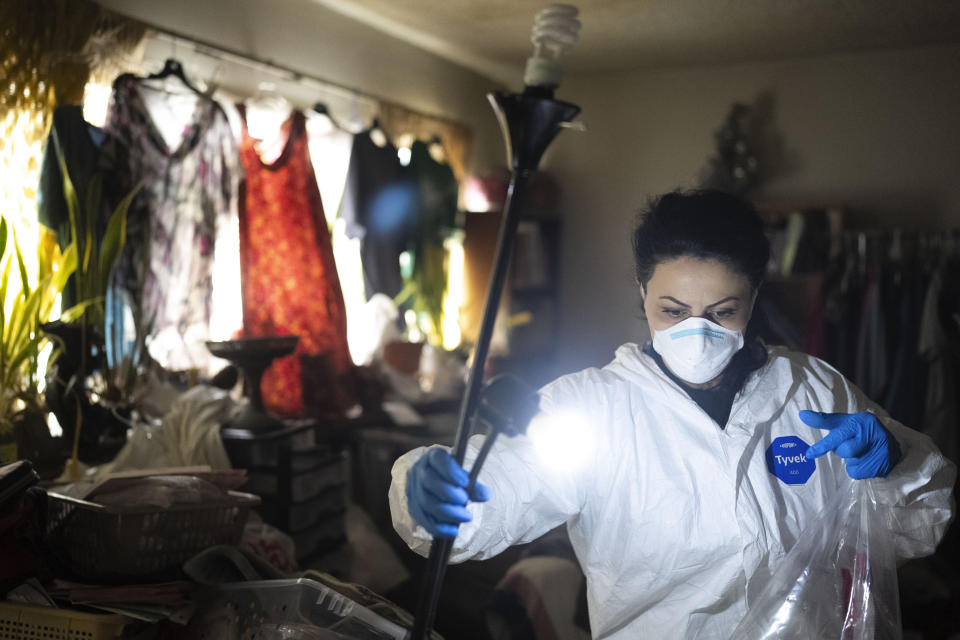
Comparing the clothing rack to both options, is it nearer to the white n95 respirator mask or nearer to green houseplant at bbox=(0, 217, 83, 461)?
green houseplant at bbox=(0, 217, 83, 461)

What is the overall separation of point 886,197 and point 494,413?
434 cm

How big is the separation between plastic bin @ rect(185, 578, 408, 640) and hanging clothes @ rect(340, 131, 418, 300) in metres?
2.48

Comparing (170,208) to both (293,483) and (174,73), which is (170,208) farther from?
(293,483)

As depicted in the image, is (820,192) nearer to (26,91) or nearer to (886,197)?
(886,197)

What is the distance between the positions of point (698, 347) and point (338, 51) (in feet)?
9.82

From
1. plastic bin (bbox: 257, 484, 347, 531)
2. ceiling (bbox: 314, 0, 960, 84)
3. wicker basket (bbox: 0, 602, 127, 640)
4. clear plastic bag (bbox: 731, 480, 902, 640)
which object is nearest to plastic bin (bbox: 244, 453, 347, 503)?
plastic bin (bbox: 257, 484, 347, 531)

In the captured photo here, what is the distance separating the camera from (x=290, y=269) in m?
3.31

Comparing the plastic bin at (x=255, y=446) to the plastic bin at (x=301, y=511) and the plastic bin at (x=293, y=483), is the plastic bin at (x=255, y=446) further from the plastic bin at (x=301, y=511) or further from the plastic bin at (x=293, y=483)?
the plastic bin at (x=301, y=511)

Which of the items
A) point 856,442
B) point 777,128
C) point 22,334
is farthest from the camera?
point 777,128

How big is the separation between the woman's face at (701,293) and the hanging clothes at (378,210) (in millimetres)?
2502

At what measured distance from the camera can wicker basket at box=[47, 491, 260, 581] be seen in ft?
5.09

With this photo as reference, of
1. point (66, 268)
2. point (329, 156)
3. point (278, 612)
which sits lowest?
point (278, 612)

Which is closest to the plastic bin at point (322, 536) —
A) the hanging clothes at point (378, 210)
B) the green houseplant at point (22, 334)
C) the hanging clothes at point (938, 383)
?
the green houseplant at point (22, 334)

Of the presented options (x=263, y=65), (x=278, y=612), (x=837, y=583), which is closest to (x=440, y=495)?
(x=278, y=612)
